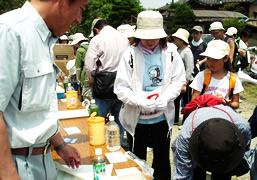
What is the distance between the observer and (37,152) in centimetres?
115

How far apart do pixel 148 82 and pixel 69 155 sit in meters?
1.10

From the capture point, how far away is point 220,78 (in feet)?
8.88

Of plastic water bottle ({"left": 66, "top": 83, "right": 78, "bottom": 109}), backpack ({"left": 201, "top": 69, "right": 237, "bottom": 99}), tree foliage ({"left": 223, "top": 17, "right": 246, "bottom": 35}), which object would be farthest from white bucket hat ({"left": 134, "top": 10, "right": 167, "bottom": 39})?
tree foliage ({"left": 223, "top": 17, "right": 246, "bottom": 35})

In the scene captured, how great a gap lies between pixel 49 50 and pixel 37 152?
0.46 metres

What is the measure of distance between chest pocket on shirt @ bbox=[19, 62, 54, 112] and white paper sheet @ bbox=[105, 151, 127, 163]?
877 mm

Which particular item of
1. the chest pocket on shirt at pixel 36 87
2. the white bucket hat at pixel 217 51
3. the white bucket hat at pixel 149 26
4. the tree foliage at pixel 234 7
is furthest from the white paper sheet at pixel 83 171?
the tree foliage at pixel 234 7

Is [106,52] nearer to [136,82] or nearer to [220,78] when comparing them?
[136,82]

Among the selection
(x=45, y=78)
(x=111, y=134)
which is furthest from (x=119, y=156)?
(x=45, y=78)

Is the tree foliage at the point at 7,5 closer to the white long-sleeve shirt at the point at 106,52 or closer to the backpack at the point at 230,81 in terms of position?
the white long-sleeve shirt at the point at 106,52

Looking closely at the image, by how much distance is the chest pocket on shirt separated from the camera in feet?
3.24

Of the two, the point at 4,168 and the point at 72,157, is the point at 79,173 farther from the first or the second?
the point at 4,168

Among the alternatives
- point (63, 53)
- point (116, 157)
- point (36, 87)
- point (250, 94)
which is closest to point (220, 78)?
point (116, 157)

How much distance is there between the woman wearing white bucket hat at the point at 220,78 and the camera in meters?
2.65

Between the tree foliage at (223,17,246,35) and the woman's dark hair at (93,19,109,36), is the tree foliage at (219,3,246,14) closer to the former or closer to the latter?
the tree foliage at (223,17,246,35)
